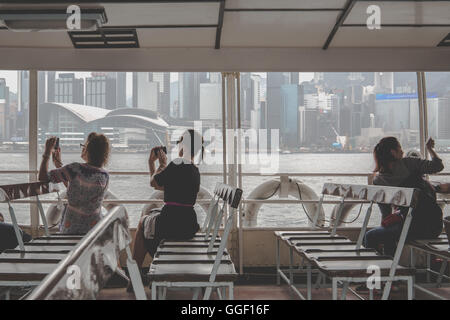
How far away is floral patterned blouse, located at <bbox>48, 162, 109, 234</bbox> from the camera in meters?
2.59

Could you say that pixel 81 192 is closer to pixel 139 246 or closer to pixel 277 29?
pixel 139 246

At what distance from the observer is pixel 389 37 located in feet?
10.8

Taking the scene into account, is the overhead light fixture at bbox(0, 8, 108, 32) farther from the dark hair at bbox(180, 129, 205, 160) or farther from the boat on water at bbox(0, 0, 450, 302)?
the dark hair at bbox(180, 129, 205, 160)

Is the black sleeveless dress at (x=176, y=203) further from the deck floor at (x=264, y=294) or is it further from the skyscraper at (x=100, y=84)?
the skyscraper at (x=100, y=84)

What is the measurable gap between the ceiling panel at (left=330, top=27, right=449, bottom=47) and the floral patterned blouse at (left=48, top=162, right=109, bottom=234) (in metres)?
1.82

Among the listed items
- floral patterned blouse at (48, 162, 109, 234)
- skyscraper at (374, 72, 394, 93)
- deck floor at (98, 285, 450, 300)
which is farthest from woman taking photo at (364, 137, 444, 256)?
floral patterned blouse at (48, 162, 109, 234)

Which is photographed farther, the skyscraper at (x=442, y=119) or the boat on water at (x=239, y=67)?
the skyscraper at (x=442, y=119)

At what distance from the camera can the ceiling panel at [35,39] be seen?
3.21 m

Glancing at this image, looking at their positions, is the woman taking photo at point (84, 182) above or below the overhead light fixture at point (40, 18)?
below

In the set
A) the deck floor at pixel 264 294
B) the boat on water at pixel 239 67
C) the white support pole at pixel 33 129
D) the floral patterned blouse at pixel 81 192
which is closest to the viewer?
the boat on water at pixel 239 67

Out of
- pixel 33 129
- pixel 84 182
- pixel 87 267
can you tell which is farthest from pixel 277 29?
pixel 87 267

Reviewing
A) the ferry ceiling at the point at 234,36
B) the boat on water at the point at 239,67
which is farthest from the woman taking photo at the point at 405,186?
the ferry ceiling at the point at 234,36

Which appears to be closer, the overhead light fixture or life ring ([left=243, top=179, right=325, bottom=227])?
the overhead light fixture
